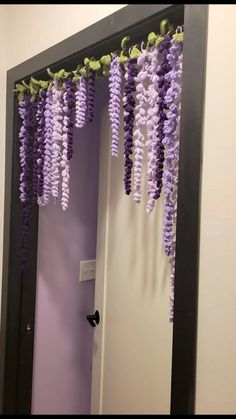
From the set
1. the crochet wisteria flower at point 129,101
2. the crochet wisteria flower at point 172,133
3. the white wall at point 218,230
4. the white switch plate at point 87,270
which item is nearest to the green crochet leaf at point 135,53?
the crochet wisteria flower at point 129,101

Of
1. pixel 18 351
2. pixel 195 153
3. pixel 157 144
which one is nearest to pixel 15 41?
pixel 157 144

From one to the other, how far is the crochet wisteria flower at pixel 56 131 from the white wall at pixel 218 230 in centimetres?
58

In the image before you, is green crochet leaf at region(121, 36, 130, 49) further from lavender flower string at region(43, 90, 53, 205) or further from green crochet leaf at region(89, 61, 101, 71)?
lavender flower string at region(43, 90, 53, 205)

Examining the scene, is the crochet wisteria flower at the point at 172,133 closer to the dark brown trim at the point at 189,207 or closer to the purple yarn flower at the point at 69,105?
the dark brown trim at the point at 189,207

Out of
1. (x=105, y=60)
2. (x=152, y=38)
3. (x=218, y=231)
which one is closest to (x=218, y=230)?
(x=218, y=231)

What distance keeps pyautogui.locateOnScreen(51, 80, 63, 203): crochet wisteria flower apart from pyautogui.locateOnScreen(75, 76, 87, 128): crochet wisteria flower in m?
0.11

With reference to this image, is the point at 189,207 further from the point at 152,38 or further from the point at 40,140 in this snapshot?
the point at 40,140

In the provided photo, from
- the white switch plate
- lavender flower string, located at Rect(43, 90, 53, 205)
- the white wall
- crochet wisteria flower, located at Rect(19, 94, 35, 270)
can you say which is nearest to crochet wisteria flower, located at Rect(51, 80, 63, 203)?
lavender flower string, located at Rect(43, 90, 53, 205)

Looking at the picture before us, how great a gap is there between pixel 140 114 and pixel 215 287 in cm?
47

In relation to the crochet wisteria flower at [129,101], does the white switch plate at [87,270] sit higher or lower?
lower

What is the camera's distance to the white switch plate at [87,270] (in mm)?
1698

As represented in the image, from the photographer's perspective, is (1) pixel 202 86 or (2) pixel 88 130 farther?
Answer: (2) pixel 88 130

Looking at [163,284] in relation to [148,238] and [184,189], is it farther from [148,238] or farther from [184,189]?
[184,189]

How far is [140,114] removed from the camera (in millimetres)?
789
